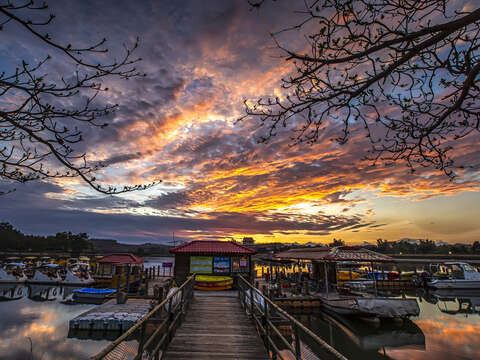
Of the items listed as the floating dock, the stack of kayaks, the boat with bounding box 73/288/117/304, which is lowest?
the boat with bounding box 73/288/117/304

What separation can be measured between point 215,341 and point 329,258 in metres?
13.5

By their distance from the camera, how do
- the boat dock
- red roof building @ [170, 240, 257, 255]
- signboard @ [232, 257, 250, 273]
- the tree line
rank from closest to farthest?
the boat dock < red roof building @ [170, 240, 257, 255] < signboard @ [232, 257, 250, 273] < the tree line

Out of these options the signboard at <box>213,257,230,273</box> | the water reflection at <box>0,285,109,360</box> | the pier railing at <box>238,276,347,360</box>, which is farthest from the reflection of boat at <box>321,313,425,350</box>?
the water reflection at <box>0,285,109,360</box>

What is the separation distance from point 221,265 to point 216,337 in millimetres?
15221

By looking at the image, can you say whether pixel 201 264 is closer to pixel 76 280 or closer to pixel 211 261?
pixel 211 261

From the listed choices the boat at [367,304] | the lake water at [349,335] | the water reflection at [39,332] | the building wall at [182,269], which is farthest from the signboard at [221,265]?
the water reflection at [39,332]

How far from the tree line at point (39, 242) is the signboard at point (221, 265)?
413 feet

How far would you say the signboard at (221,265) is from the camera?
2197cm

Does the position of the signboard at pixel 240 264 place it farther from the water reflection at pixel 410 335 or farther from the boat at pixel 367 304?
the boat at pixel 367 304

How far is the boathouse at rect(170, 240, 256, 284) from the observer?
2184 cm

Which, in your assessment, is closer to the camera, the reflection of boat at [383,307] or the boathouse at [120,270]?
the reflection of boat at [383,307]

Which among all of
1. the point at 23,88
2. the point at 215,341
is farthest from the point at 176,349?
the point at 23,88

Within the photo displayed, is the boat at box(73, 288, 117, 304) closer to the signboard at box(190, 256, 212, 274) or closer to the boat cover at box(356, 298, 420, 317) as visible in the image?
the signboard at box(190, 256, 212, 274)

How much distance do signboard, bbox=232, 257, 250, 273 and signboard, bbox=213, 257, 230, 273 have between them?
1.72 ft
